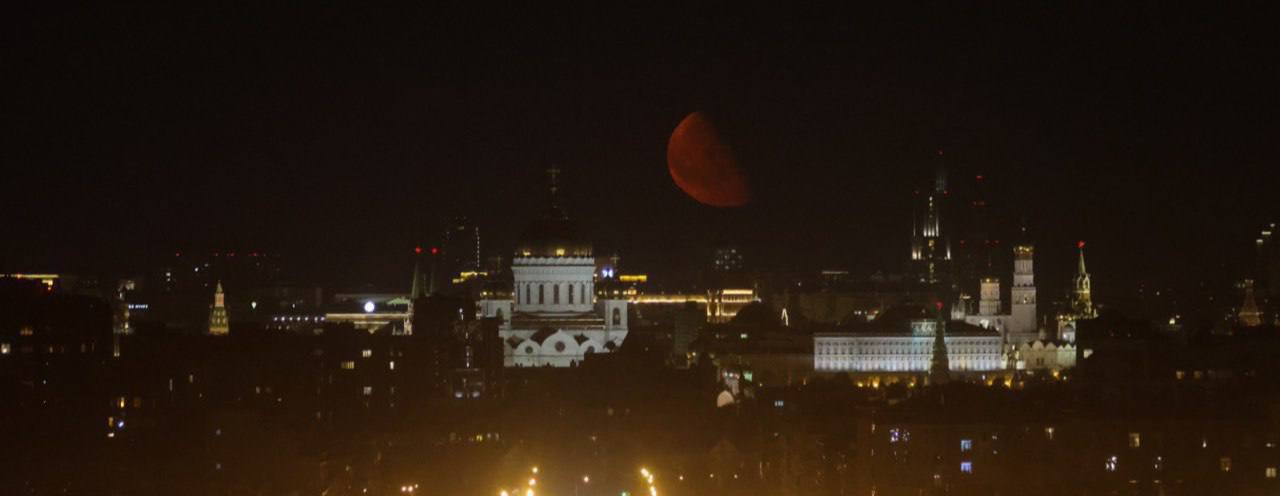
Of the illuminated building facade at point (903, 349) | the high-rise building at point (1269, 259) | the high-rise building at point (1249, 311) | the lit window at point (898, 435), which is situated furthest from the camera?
the high-rise building at point (1269, 259)

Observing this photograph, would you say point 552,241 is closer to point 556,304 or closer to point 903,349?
point 556,304

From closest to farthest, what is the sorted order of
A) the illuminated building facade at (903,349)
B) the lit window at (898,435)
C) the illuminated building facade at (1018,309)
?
the lit window at (898,435) < the illuminated building facade at (903,349) < the illuminated building facade at (1018,309)

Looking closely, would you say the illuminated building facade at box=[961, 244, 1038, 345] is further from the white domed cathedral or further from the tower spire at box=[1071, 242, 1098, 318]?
the white domed cathedral

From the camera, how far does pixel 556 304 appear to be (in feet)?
411

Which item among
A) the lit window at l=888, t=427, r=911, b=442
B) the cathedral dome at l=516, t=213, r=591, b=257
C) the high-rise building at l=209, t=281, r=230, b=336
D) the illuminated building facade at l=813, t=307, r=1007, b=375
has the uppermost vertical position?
the cathedral dome at l=516, t=213, r=591, b=257

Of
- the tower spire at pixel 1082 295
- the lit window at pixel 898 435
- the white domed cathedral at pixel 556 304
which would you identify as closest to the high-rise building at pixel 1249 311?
the tower spire at pixel 1082 295

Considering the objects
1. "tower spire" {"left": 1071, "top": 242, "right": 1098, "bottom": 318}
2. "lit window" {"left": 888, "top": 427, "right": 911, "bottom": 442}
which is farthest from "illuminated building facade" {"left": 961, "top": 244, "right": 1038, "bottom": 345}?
"lit window" {"left": 888, "top": 427, "right": 911, "bottom": 442}

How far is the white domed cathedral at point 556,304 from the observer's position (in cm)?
12288

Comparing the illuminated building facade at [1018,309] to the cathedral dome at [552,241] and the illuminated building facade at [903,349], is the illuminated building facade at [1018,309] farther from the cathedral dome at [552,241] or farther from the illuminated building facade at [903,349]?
the cathedral dome at [552,241]

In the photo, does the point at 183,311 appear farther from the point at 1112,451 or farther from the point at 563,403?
the point at 1112,451

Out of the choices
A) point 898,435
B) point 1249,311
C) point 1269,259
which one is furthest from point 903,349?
point 898,435

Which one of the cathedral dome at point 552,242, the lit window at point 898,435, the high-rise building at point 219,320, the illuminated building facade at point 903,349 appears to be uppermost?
the cathedral dome at point 552,242

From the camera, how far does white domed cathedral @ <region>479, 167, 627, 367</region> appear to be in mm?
122875

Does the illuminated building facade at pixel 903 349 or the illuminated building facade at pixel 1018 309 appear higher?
the illuminated building facade at pixel 1018 309
